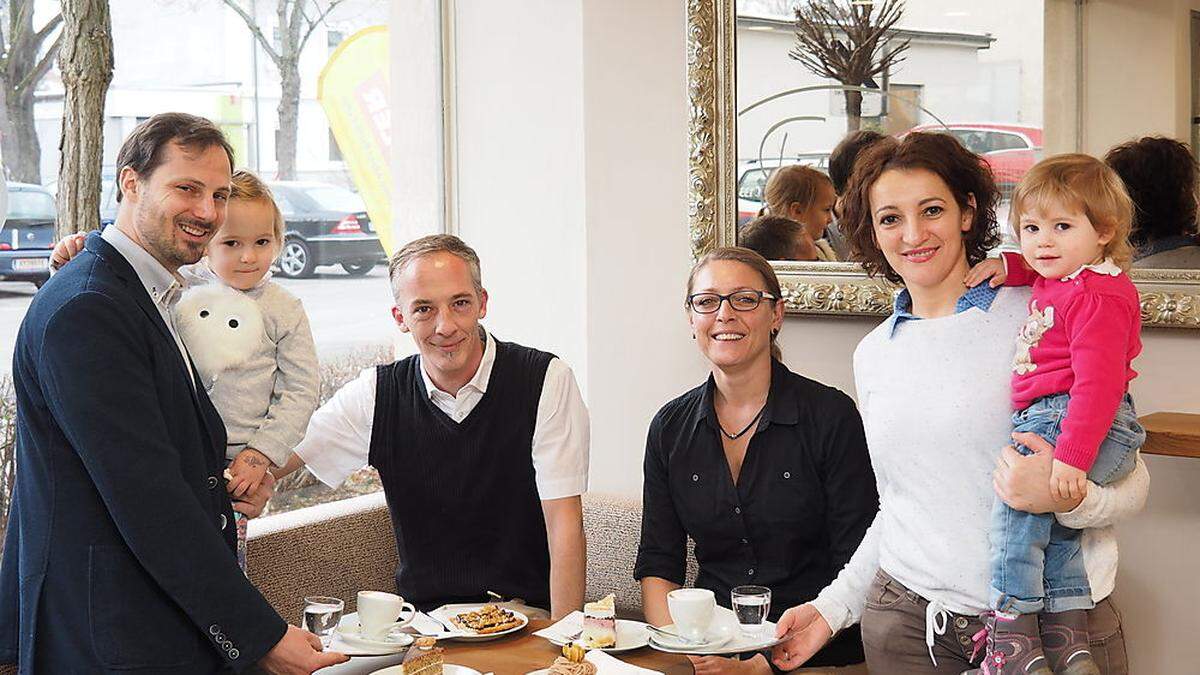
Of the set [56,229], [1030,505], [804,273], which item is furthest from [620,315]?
[1030,505]

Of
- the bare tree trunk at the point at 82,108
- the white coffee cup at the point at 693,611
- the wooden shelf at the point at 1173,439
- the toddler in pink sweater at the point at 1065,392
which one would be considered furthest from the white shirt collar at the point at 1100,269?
the bare tree trunk at the point at 82,108

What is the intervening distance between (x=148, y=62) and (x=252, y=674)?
1.59m

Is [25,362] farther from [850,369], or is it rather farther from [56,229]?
[850,369]

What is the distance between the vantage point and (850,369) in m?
3.28

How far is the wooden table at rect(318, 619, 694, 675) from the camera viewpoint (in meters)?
2.22

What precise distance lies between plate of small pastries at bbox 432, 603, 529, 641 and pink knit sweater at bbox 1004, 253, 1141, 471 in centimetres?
96

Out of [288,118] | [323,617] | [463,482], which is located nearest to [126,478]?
[323,617]

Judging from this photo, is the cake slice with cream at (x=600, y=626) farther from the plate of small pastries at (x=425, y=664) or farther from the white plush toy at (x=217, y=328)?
the white plush toy at (x=217, y=328)

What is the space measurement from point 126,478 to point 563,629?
2.62 feet

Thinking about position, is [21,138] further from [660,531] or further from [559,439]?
[660,531]

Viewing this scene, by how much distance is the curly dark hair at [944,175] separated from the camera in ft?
7.68

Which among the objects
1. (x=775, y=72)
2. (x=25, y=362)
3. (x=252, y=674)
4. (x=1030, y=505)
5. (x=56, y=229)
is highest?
(x=775, y=72)

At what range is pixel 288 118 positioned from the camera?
3.64 metres

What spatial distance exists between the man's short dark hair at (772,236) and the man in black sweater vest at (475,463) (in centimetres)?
73
